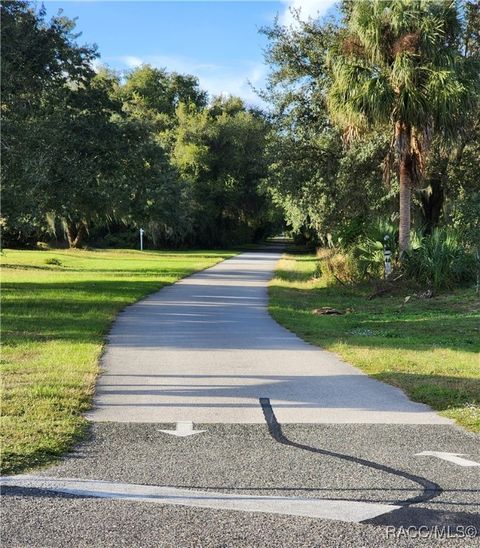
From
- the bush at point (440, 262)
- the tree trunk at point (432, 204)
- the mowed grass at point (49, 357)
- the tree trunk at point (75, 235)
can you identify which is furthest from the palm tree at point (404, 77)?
the tree trunk at point (75, 235)

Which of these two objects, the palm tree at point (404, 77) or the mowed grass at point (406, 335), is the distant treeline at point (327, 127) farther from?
the mowed grass at point (406, 335)

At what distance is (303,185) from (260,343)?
13714 millimetres

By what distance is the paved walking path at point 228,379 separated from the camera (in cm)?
655

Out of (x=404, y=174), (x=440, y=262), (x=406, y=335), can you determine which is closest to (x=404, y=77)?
(x=404, y=174)

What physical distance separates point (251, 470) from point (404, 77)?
1539 centimetres

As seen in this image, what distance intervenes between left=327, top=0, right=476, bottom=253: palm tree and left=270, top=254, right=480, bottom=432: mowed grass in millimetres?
4462

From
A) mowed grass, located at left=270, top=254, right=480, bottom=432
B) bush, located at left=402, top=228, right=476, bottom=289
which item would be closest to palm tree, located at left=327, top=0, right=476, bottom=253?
bush, located at left=402, top=228, right=476, bottom=289

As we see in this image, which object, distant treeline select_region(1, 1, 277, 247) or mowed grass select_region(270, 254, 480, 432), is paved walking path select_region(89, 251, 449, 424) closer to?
mowed grass select_region(270, 254, 480, 432)

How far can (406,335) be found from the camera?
12.4 metres

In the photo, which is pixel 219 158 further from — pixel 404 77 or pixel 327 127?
pixel 404 77

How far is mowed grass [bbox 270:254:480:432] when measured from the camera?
761cm

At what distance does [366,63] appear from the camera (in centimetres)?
1964

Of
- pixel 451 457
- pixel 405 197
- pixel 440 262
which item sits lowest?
pixel 451 457

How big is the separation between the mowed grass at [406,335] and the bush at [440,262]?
2.17 ft
